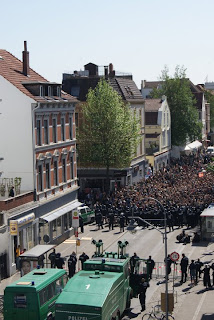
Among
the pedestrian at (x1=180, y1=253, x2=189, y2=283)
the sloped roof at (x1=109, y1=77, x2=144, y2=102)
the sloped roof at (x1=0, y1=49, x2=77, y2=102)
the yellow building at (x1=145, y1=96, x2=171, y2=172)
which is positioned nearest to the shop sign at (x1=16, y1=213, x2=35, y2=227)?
the sloped roof at (x1=0, y1=49, x2=77, y2=102)

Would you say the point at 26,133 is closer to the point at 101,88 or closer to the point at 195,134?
the point at 101,88

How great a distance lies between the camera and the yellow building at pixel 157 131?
84.0 metres

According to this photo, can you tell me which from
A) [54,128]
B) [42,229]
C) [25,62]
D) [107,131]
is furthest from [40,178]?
[107,131]

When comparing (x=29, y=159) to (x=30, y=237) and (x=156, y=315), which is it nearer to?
(x=30, y=237)

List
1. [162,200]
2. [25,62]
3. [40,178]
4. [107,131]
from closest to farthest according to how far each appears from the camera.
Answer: [40,178] < [25,62] < [162,200] < [107,131]

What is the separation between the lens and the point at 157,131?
86562mm

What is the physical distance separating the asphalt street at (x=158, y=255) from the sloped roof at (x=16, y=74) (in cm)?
1099

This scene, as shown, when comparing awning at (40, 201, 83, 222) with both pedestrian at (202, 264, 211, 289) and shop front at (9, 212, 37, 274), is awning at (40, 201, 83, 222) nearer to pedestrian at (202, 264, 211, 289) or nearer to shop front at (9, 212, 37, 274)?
shop front at (9, 212, 37, 274)

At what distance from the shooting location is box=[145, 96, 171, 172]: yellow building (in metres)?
84.0

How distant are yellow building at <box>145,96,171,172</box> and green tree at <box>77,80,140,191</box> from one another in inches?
729

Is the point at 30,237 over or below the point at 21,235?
below

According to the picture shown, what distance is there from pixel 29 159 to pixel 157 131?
151 ft

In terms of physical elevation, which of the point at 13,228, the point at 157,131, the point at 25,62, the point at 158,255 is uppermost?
the point at 25,62

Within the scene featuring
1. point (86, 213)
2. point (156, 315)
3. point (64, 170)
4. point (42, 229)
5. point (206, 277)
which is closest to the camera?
point (156, 315)
